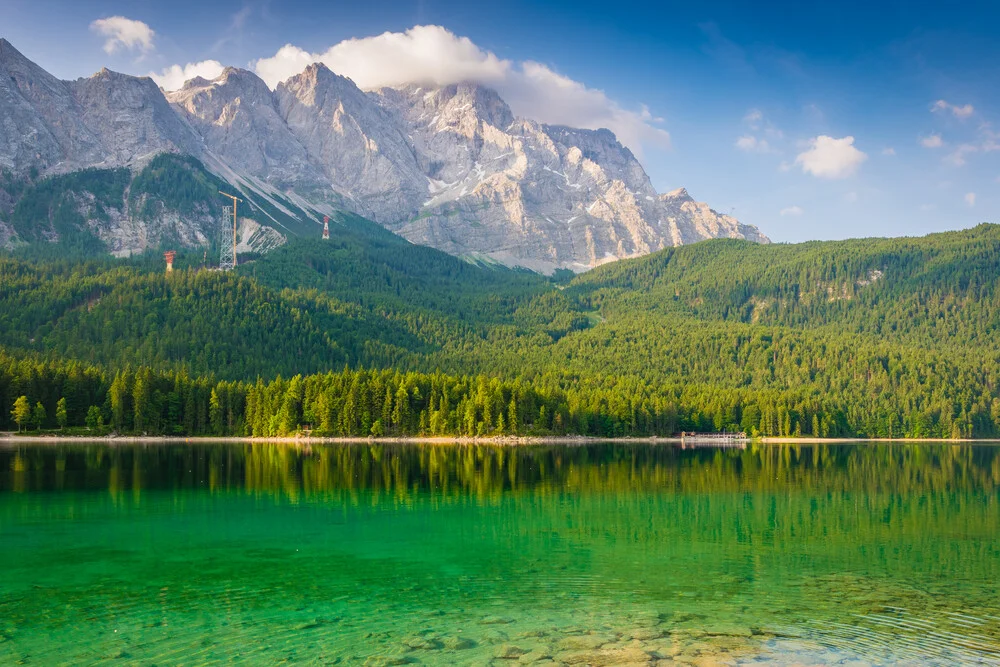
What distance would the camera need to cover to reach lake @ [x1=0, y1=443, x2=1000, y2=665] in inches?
1195

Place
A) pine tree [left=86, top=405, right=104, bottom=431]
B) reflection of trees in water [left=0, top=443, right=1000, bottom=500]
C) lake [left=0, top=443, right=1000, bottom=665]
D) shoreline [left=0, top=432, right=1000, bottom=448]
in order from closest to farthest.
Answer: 1. lake [left=0, top=443, right=1000, bottom=665]
2. reflection of trees in water [left=0, top=443, right=1000, bottom=500]
3. shoreline [left=0, top=432, right=1000, bottom=448]
4. pine tree [left=86, top=405, right=104, bottom=431]

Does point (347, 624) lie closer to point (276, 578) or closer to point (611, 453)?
point (276, 578)

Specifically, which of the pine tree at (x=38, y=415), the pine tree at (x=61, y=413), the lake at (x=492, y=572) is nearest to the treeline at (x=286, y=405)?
the pine tree at (x=61, y=413)

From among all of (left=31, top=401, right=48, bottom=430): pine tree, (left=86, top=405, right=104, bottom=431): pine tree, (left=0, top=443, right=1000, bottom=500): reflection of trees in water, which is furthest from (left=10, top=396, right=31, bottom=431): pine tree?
(left=0, top=443, right=1000, bottom=500): reflection of trees in water

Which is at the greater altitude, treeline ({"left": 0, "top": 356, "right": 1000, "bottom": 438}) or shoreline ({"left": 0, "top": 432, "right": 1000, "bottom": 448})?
treeline ({"left": 0, "top": 356, "right": 1000, "bottom": 438})

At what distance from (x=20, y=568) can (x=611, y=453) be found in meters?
110

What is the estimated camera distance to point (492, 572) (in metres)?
Result: 42.2

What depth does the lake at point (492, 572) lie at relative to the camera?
1195 inches

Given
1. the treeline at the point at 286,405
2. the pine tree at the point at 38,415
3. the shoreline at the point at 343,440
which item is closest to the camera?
the shoreline at the point at 343,440

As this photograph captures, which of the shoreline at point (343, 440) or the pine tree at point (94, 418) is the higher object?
the pine tree at point (94, 418)

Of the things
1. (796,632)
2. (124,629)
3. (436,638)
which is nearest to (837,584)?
(796,632)

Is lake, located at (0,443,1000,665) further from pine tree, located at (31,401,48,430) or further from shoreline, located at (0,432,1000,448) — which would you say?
pine tree, located at (31,401,48,430)

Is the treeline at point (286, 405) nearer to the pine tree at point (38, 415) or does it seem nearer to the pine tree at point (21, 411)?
the pine tree at point (38, 415)

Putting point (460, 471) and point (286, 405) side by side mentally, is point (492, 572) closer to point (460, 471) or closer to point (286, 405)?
point (460, 471)
